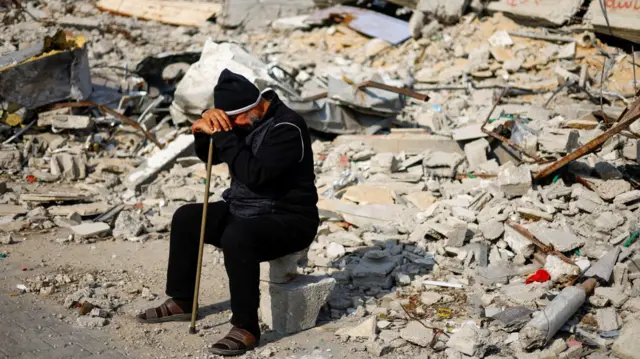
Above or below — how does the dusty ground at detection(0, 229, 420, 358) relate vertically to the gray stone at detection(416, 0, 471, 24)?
below

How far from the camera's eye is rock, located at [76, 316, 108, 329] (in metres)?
4.53

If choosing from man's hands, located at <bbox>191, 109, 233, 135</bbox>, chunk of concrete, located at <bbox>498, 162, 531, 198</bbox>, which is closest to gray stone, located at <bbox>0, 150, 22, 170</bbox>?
man's hands, located at <bbox>191, 109, 233, 135</bbox>

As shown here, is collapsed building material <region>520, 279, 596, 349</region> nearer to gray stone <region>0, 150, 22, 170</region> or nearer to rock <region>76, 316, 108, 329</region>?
rock <region>76, 316, 108, 329</region>

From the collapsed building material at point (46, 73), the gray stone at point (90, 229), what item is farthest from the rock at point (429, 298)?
the collapsed building material at point (46, 73)

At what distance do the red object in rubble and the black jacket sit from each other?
2.07 meters

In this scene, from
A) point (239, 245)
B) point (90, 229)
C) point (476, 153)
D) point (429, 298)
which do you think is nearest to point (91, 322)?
point (239, 245)

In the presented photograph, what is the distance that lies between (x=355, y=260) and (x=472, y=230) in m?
1.25

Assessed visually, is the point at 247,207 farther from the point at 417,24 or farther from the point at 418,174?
A: the point at 417,24

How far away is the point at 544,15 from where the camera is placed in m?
12.6

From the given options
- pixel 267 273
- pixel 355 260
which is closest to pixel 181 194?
pixel 355 260

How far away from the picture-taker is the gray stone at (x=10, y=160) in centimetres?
867

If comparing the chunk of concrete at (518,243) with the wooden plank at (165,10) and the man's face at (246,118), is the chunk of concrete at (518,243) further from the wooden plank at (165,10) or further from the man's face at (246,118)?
the wooden plank at (165,10)

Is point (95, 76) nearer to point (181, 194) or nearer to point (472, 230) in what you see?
point (181, 194)

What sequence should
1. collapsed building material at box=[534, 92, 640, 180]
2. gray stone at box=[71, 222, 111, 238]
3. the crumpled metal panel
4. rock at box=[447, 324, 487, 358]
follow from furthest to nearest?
the crumpled metal panel, gray stone at box=[71, 222, 111, 238], collapsed building material at box=[534, 92, 640, 180], rock at box=[447, 324, 487, 358]
